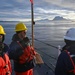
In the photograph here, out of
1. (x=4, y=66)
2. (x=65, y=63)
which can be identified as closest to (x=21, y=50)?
(x=4, y=66)

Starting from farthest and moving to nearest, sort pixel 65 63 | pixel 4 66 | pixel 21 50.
A: pixel 21 50 → pixel 4 66 → pixel 65 63

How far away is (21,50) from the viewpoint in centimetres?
497

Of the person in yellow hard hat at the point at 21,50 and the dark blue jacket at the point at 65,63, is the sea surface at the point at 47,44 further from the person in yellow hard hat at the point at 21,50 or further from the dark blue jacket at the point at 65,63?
the dark blue jacket at the point at 65,63

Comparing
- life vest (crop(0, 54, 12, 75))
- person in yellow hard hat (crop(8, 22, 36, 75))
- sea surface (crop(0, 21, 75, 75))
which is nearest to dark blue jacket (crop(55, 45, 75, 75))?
life vest (crop(0, 54, 12, 75))

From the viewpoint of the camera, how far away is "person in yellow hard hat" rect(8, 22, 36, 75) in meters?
4.97

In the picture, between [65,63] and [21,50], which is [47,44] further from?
[65,63]

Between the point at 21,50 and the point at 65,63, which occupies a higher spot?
the point at 65,63

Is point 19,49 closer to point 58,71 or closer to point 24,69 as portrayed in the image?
point 24,69

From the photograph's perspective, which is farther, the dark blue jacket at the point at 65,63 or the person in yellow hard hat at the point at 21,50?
the person in yellow hard hat at the point at 21,50

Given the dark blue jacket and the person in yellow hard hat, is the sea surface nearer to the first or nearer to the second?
the person in yellow hard hat

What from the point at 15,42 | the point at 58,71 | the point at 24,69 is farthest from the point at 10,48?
the point at 58,71

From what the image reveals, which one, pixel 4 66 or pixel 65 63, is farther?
pixel 4 66

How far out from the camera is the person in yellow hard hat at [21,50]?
4969 millimetres

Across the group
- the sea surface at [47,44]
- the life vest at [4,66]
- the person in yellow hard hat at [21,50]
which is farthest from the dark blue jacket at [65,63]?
the sea surface at [47,44]
